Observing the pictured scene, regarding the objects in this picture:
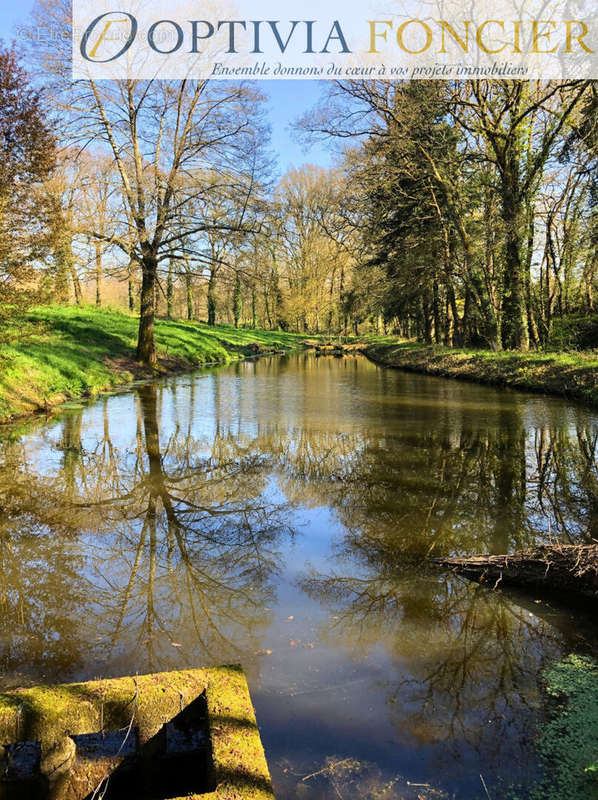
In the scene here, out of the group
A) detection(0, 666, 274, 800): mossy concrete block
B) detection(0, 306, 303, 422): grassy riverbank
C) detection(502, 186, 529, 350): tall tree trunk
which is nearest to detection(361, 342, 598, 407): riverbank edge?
detection(502, 186, 529, 350): tall tree trunk

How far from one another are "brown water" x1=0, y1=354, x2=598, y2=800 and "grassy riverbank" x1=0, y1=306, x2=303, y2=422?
206 centimetres

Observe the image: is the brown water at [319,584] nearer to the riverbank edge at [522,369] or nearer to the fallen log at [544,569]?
the fallen log at [544,569]

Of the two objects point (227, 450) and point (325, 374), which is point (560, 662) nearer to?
point (227, 450)

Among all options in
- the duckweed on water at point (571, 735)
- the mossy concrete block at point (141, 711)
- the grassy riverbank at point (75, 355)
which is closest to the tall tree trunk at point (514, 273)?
the grassy riverbank at point (75, 355)

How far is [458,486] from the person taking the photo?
678 cm

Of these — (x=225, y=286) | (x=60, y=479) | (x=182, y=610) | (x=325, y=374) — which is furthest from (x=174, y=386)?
(x=182, y=610)

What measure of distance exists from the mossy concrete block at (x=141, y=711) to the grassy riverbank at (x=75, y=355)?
8.92m

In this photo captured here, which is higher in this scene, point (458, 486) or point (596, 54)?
point (596, 54)

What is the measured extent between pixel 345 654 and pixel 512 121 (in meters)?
20.4

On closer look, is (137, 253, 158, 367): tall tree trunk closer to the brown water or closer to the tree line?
the tree line

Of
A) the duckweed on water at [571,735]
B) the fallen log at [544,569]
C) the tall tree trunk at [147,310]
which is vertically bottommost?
the duckweed on water at [571,735]

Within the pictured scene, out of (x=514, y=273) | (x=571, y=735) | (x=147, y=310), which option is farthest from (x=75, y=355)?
(x=571, y=735)

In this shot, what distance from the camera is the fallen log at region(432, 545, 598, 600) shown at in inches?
154

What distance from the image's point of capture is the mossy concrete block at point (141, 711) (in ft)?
7.57
